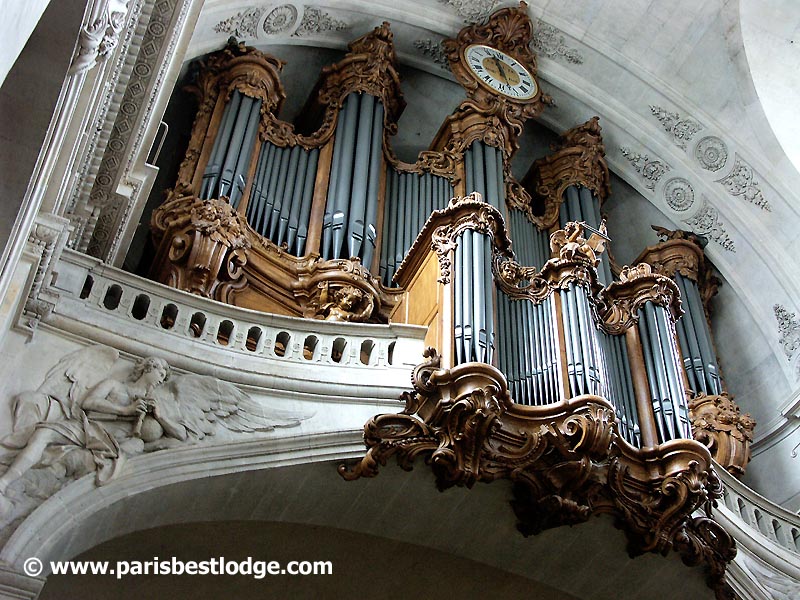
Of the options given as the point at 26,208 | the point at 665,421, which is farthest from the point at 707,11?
the point at 26,208

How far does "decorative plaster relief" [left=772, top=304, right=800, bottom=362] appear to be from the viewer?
1104cm

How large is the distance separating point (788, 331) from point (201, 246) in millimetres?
6576

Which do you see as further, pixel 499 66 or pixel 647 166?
pixel 647 166

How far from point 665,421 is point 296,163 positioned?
A: 5.02 meters

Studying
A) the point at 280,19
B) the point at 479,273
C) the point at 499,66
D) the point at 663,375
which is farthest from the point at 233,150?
the point at 663,375

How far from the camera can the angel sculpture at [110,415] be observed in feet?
19.0

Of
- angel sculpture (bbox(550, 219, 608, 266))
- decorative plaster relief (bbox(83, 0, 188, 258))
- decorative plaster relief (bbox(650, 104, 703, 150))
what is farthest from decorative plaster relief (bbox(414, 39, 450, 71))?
decorative plaster relief (bbox(83, 0, 188, 258))

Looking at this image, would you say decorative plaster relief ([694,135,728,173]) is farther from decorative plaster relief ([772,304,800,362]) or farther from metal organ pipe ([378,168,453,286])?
metal organ pipe ([378,168,453,286])

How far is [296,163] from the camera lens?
10555 mm

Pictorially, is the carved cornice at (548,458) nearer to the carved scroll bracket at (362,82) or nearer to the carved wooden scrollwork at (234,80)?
the carved wooden scrollwork at (234,80)

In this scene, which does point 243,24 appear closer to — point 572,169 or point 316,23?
point 316,23

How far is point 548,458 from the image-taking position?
653 centimetres

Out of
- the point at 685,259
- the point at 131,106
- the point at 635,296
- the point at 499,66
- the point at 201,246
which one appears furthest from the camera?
the point at 499,66

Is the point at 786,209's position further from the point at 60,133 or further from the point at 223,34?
the point at 60,133
